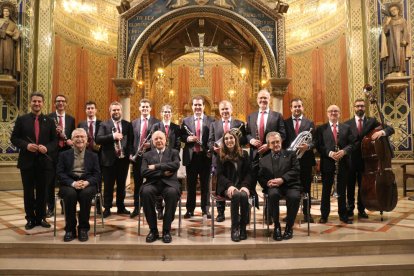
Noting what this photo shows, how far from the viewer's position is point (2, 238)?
4.05 metres

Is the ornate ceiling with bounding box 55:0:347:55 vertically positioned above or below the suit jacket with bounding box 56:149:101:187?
above

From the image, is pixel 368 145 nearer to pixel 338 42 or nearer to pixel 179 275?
pixel 179 275

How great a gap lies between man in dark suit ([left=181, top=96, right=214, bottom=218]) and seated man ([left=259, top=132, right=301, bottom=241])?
100 cm

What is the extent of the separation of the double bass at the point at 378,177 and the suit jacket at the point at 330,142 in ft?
0.86

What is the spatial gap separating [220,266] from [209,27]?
29.0ft

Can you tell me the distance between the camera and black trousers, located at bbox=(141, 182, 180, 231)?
403cm

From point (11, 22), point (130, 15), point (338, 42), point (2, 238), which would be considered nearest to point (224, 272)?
point (2, 238)

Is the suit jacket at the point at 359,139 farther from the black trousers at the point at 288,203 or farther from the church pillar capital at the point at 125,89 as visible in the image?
the church pillar capital at the point at 125,89

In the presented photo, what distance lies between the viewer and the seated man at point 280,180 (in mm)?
4105

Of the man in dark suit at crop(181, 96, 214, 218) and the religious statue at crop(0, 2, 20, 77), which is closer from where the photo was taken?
the man in dark suit at crop(181, 96, 214, 218)

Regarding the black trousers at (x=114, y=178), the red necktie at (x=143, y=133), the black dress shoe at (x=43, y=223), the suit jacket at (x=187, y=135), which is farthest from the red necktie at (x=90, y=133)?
the suit jacket at (x=187, y=135)

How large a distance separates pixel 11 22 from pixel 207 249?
22.8 ft

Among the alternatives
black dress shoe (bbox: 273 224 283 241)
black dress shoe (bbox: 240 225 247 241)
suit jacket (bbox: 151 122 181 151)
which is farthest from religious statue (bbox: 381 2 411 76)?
black dress shoe (bbox: 240 225 247 241)

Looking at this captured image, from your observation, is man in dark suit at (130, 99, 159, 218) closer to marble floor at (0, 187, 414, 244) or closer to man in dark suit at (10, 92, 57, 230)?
marble floor at (0, 187, 414, 244)
